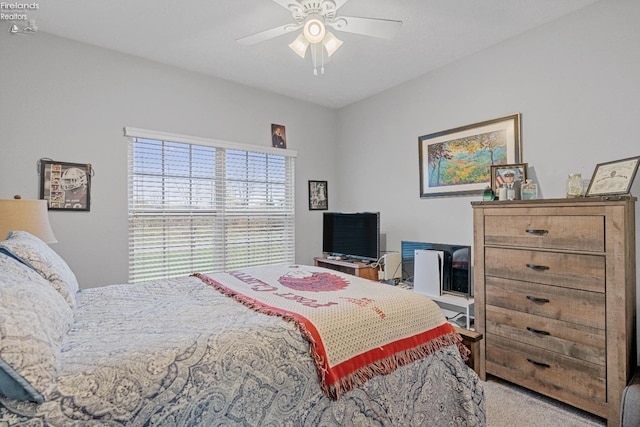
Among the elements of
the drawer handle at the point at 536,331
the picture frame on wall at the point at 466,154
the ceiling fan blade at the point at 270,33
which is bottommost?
the drawer handle at the point at 536,331

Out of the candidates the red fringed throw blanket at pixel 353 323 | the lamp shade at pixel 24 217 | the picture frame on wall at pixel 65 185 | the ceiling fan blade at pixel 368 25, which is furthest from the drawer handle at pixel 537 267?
the picture frame on wall at pixel 65 185

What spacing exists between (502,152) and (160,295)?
9.31ft

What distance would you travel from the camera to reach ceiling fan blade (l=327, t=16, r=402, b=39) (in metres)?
1.93

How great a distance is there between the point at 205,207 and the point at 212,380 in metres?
2.56

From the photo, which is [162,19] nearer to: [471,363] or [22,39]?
[22,39]

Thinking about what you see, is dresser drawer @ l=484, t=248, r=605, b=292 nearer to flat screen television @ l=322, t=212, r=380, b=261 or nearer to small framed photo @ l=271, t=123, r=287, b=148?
flat screen television @ l=322, t=212, r=380, b=261

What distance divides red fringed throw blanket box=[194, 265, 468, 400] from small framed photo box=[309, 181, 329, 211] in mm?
2286

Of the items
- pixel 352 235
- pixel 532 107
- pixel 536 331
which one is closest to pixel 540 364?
pixel 536 331

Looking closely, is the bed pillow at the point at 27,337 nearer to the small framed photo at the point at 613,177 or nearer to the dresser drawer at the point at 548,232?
the dresser drawer at the point at 548,232

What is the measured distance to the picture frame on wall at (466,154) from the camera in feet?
8.98

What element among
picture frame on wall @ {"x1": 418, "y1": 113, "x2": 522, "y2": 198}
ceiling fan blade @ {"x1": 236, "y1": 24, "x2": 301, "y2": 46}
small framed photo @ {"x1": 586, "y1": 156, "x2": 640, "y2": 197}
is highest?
ceiling fan blade @ {"x1": 236, "y1": 24, "x2": 301, "y2": 46}

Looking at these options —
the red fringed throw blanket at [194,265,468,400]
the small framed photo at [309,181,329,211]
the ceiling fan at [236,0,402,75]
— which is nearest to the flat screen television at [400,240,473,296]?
the red fringed throw blanket at [194,265,468,400]

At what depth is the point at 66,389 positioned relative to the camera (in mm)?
883

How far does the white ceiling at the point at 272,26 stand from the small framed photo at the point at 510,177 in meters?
1.10
